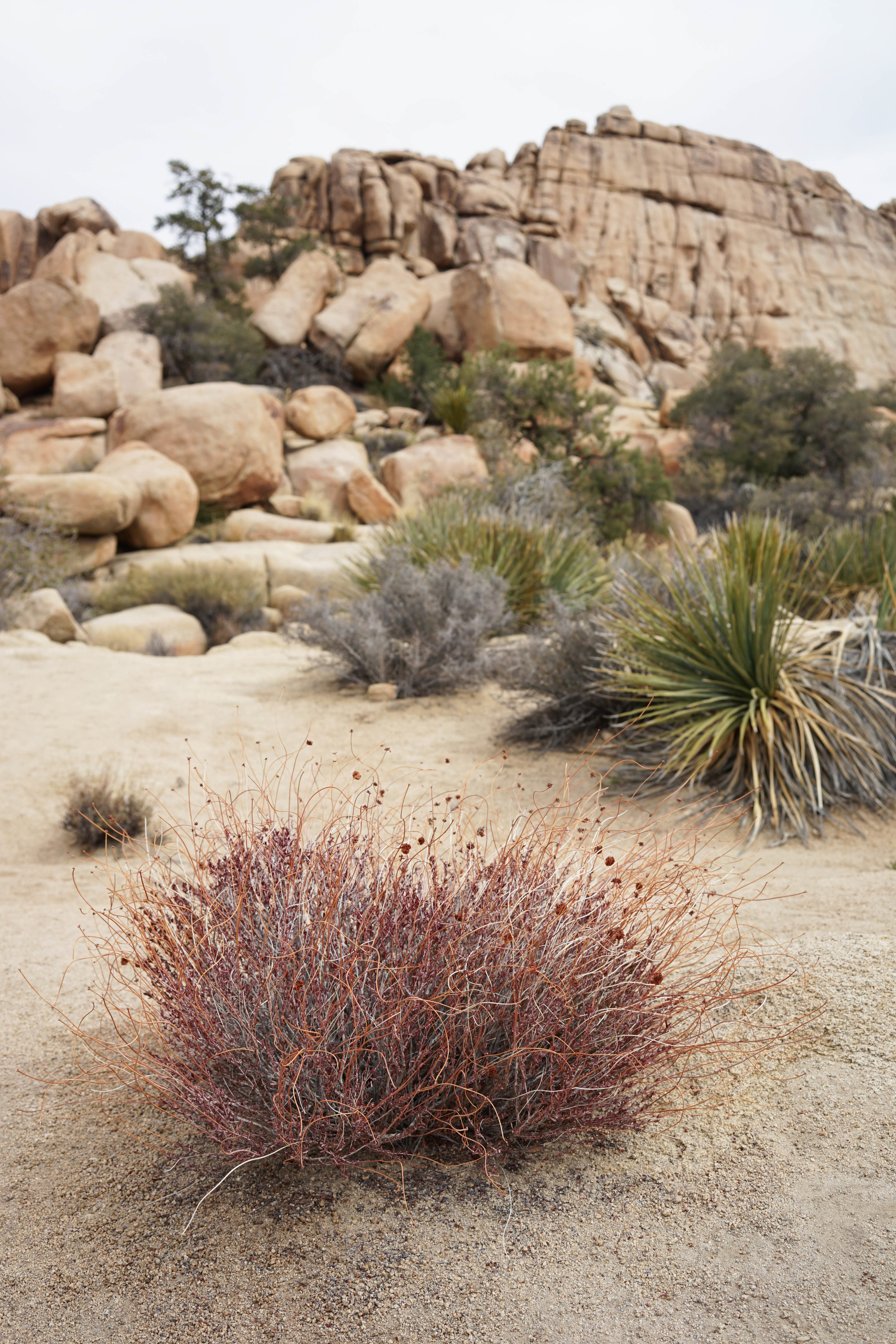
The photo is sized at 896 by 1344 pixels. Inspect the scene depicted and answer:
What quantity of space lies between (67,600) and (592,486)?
10181 mm

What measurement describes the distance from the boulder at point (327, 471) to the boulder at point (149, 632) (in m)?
7.80

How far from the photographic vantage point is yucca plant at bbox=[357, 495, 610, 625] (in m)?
10.2

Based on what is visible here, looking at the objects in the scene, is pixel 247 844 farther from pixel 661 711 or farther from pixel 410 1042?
pixel 661 711

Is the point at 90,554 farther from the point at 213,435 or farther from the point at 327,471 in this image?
the point at 327,471

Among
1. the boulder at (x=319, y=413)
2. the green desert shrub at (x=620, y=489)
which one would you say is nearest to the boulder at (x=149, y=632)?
the green desert shrub at (x=620, y=489)

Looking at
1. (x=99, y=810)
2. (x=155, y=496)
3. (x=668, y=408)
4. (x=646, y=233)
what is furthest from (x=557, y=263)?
(x=99, y=810)

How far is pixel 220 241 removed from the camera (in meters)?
31.1

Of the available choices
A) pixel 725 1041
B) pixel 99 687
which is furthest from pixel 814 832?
pixel 99 687

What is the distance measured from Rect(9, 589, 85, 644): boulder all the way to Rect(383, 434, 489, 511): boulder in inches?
341

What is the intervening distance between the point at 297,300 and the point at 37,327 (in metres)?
9.51

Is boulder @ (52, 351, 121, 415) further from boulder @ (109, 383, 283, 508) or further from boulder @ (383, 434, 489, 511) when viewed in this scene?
boulder @ (383, 434, 489, 511)

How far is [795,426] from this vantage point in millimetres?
23859

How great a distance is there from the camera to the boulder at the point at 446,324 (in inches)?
1195

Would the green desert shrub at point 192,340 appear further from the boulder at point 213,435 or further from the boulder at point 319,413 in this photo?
the boulder at point 213,435
